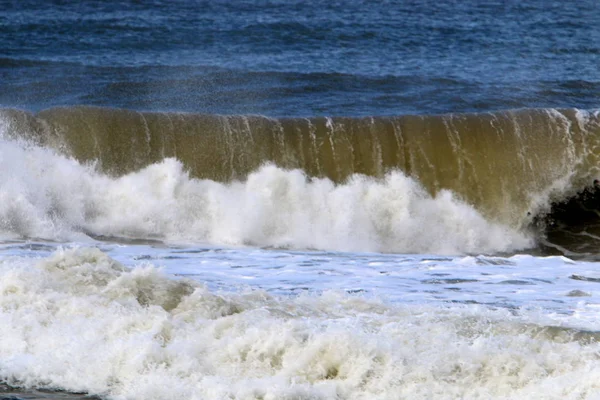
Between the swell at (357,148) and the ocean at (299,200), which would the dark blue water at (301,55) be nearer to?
the ocean at (299,200)

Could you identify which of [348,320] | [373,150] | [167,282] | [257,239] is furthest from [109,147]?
[348,320]

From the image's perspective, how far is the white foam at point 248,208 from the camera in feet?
47.5

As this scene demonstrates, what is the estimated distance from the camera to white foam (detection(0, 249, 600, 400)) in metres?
7.96

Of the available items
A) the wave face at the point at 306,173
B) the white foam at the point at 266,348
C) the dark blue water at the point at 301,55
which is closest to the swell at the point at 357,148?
the wave face at the point at 306,173

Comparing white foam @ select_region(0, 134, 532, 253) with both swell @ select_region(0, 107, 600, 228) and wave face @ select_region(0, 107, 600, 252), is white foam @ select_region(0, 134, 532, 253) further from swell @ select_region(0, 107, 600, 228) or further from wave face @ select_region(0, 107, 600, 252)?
swell @ select_region(0, 107, 600, 228)

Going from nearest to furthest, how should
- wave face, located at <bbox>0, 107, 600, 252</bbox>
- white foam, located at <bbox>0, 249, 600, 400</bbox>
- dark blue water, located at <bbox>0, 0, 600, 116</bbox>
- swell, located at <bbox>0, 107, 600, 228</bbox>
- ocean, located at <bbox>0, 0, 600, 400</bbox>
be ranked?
white foam, located at <bbox>0, 249, 600, 400</bbox> → ocean, located at <bbox>0, 0, 600, 400</bbox> → wave face, located at <bbox>0, 107, 600, 252</bbox> → swell, located at <bbox>0, 107, 600, 228</bbox> → dark blue water, located at <bbox>0, 0, 600, 116</bbox>

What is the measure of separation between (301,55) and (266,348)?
52.0 ft

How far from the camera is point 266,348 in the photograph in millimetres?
8398

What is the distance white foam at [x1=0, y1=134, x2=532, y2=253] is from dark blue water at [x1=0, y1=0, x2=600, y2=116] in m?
3.51

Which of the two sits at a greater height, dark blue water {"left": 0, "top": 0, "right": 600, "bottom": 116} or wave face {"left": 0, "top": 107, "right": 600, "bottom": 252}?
dark blue water {"left": 0, "top": 0, "right": 600, "bottom": 116}

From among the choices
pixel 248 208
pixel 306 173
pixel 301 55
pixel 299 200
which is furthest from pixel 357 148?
pixel 301 55

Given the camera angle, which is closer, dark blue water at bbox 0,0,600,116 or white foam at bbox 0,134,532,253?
white foam at bbox 0,134,532,253

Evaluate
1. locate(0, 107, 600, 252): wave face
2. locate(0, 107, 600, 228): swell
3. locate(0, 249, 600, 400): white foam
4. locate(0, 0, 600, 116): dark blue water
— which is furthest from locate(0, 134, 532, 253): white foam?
locate(0, 249, 600, 400): white foam

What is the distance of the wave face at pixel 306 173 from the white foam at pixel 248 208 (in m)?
0.02
